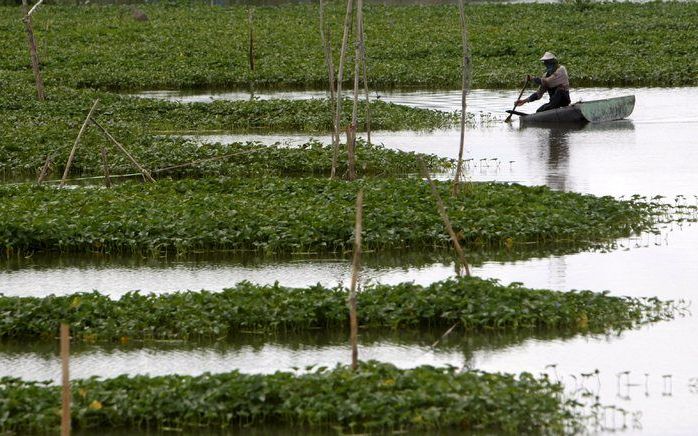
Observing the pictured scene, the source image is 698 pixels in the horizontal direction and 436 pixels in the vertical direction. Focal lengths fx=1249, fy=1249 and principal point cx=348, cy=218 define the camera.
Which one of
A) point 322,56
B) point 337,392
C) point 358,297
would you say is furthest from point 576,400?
point 322,56

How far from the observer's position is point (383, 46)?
1396 inches

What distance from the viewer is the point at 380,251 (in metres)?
14.3

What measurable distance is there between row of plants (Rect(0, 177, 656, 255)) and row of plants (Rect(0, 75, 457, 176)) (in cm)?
310

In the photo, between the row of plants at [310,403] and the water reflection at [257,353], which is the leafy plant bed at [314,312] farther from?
the row of plants at [310,403]

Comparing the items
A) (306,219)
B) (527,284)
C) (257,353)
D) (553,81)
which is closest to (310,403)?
(257,353)

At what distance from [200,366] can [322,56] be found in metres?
25.1

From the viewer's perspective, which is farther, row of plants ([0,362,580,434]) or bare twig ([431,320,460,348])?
bare twig ([431,320,460,348])

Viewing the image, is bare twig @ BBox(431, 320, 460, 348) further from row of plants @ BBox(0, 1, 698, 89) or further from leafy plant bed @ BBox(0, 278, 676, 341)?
row of plants @ BBox(0, 1, 698, 89)

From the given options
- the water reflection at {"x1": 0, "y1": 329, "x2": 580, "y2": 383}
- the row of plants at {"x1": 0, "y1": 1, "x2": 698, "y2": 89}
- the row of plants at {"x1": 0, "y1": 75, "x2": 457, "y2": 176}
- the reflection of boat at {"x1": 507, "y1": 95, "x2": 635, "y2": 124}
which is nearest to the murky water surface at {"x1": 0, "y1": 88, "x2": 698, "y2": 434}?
the water reflection at {"x1": 0, "y1": 329, "x2": 580, "y2": 383}

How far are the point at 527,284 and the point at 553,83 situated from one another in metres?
11.7

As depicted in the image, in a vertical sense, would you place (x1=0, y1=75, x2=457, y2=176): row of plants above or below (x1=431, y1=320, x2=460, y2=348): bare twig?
above

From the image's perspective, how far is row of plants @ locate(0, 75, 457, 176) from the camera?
63.4 ft

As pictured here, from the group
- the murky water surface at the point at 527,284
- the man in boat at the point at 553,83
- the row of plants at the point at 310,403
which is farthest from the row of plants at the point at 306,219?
the man in boat at the point at 553,83

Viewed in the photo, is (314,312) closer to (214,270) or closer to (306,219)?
(214,270)
